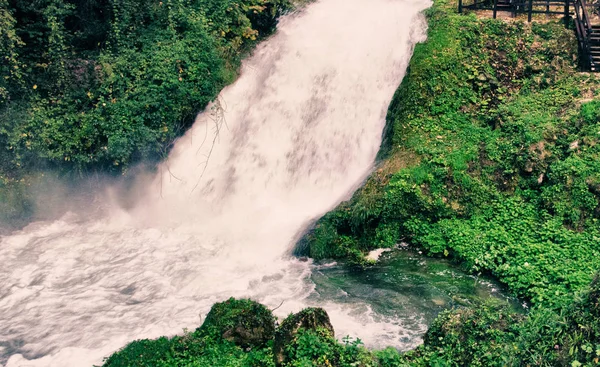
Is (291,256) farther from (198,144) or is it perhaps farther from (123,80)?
(123,80)

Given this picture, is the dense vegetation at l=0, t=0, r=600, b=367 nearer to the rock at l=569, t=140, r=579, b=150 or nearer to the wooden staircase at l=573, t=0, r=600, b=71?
the rock at l=569, t=140, r=579, b=150

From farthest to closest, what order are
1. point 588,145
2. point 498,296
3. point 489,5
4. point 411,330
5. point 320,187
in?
1. point 489,5
2. point 320,187
3. point 588,145
4. point 498,296
5. point 411,330

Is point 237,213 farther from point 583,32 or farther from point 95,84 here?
point 583,32

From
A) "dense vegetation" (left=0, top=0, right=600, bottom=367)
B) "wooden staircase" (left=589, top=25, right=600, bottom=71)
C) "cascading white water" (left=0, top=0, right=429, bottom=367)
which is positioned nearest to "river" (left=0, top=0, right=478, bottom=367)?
"cascading white water" (left=0, top=0, right=429, bottom=367)

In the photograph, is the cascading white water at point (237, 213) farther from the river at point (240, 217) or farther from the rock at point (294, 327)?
the rock at point (294, 327)

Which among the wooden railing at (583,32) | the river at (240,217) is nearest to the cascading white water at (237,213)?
the river at (240,217)

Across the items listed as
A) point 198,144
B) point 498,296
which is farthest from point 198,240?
point 498,296
